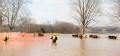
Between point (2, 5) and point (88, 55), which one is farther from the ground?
point (2, 5)

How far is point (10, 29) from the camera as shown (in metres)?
59.3

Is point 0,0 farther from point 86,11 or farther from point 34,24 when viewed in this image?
point 34,24

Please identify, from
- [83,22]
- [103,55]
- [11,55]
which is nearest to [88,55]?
[103,55]

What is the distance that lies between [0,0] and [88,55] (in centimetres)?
3834

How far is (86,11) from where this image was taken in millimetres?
55656

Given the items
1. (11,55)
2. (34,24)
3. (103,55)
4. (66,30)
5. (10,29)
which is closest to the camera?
(11,55)

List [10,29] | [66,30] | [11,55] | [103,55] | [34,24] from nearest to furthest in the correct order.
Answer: [11,55], [103,55], [10,29], [34,24], [66,30]

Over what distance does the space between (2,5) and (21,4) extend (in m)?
3.89

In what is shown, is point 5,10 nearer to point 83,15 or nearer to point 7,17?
point 7,17

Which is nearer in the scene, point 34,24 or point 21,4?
point 21,4

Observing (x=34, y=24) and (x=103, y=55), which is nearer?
(x=103, y=55)

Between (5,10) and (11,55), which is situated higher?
(5,10)

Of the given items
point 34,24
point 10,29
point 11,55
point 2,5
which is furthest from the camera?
point 34,24

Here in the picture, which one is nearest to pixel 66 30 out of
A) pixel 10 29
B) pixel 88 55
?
pixel 10 29
